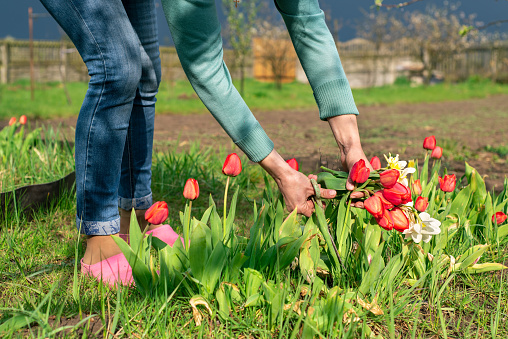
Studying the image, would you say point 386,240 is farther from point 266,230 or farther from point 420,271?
point 266,230

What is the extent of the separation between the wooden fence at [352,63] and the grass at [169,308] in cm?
1268

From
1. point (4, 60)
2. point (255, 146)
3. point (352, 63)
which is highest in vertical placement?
point (352, 63)

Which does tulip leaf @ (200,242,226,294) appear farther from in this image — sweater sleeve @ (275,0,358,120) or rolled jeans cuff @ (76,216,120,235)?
sweater sleeve @ (275,0,358,120)

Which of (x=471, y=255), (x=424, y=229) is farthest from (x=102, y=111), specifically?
(x=471, y=255)

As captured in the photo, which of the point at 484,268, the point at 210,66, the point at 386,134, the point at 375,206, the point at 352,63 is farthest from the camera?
the point at 352,63

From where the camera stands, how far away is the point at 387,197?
1.32m

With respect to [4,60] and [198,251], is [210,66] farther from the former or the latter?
[4,60]

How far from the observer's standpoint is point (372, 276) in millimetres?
1379

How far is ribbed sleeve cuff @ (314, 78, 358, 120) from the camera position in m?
1.52

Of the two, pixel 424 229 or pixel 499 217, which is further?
pixel 499 217

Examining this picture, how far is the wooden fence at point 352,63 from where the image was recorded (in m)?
15.8

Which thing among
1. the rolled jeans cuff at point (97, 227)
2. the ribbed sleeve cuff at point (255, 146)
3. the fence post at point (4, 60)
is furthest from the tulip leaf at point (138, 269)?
the fence post at point (4, 60)

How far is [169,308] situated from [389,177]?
0.72 metres

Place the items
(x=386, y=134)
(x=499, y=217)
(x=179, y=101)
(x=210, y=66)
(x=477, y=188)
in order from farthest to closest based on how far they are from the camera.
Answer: (x=179, y=101)
(x=386, y=134)
(x=477, y=188)
(x=499, y=217)
(x=210, y=66)
